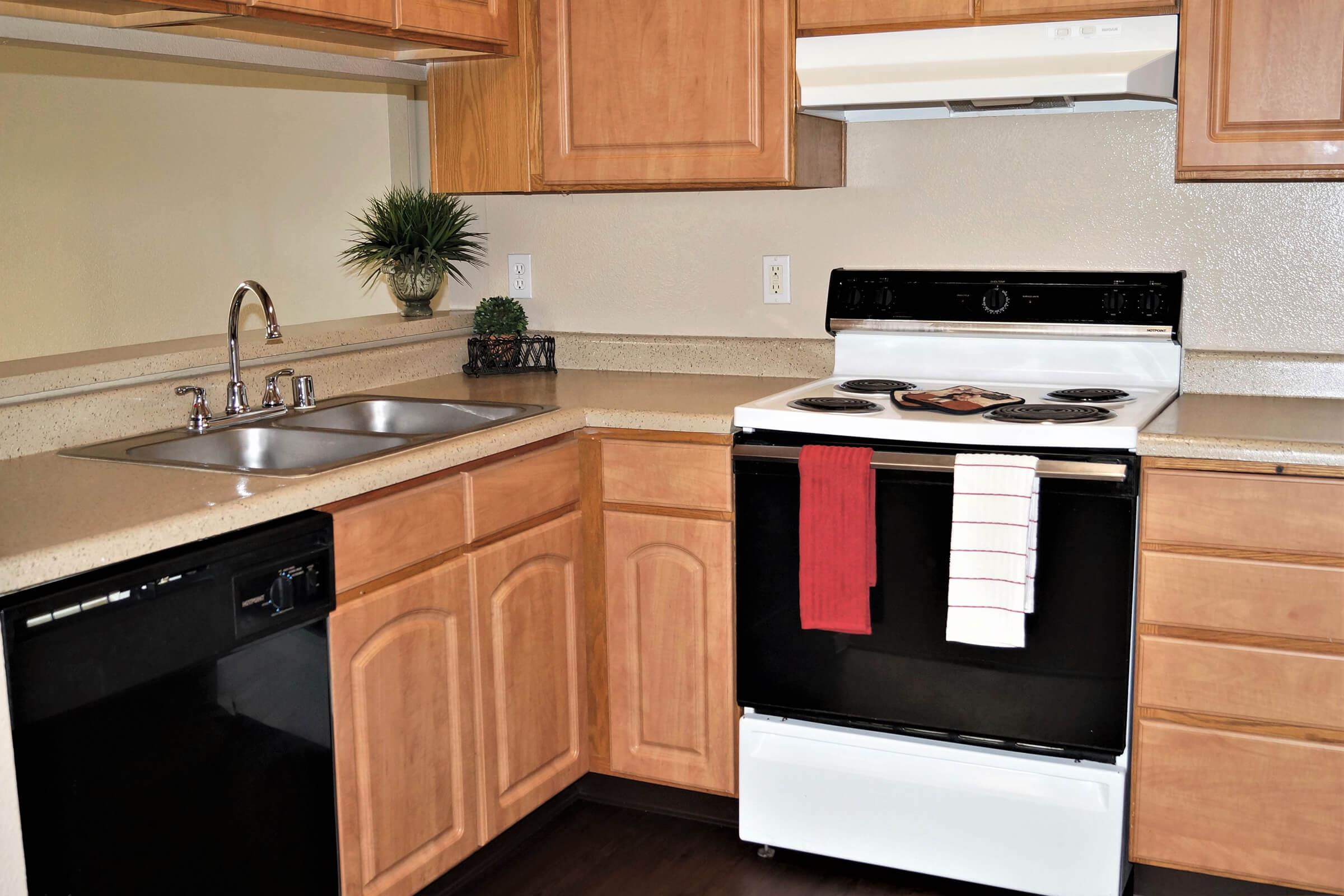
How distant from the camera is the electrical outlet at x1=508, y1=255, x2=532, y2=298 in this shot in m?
3.28

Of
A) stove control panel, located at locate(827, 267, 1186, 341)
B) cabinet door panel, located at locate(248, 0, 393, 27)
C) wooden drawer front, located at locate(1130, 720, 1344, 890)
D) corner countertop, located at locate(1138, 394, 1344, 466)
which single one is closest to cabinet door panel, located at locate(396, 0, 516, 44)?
cabinet door panel, located at locate(248, 0, 393, 27)

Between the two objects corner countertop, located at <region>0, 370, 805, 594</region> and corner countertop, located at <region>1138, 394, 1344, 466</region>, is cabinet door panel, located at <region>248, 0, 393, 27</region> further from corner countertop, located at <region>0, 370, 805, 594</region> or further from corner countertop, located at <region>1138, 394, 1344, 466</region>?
corner countertop, located at <region>1138, 394, 1344, 466</region>

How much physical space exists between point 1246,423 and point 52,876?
1991 mm

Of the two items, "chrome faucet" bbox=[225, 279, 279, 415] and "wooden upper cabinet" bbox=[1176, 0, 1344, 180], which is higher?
"wooden upper cabinet" bbox=[1176, 0, 1344, 180]

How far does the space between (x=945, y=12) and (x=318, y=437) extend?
57.5 inches

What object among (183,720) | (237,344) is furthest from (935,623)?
(237,344)

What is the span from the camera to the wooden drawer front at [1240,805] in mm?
2082

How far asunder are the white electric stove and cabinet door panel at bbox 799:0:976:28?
66 cm

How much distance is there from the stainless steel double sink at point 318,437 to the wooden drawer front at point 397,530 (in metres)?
0.08

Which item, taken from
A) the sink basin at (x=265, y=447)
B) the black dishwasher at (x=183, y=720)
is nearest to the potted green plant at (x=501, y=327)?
the sink basin at (x=265, y=447)

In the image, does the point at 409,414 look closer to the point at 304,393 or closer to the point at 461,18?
the point at 304,393

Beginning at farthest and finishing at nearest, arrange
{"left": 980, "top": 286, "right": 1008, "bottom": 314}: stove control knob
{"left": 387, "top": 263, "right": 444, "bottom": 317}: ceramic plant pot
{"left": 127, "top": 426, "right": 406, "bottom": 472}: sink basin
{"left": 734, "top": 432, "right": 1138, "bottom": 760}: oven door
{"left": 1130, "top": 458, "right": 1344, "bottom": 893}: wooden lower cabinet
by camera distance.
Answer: {"left": 387, "top": 263, "right": 444, "bottom": 317}: ceramic plant pot → {"left": 980, "top": 286, "right": 1008, "bottom": 314}: stove control knob → {"left": 127, "top": 426, "right": 406, "bottom": 472}: sink basin → {"left": 734, "top": 432, "right": 1138, "bottom": 760}: oven door → {"left": 1130, "top": 458, "right": 1344, "bottom": 893}: wooden lower cabinet

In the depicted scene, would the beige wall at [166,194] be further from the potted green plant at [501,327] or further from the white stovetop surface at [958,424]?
the white stovetop surface at [958,424]

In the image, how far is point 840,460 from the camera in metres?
2.26
